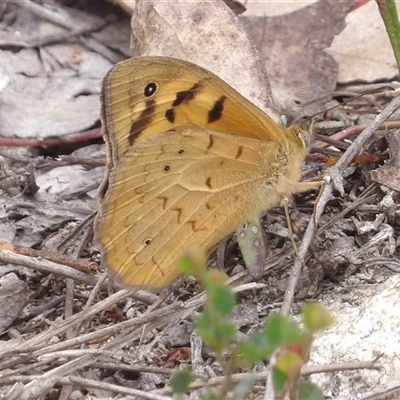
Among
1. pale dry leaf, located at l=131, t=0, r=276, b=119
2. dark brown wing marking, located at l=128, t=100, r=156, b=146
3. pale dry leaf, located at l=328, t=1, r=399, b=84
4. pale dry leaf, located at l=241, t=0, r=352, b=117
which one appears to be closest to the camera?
dark brown wing marking, located at l=128, t=100, r=156, b=146

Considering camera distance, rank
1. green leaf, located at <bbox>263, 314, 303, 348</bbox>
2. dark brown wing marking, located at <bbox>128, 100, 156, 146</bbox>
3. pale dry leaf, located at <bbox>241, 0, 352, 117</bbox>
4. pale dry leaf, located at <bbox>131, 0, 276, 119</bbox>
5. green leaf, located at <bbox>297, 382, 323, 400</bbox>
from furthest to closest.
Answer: pale dry leaf, located at <bbox>241, 0, 352, 117</bbox> → pale dry leaf, located at <bbox>131, 0, 276, 119</bbox> → dark brown wing marking, located at <bbox>128, 100, 156, 146</bbox> → green leaf, located at <bbox>297, 382, 323, 400</bbox> → green leaf, located at <bbox>263, 314, 303, 348</bbox>

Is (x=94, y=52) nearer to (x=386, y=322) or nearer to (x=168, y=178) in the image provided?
(x=168, y=178)

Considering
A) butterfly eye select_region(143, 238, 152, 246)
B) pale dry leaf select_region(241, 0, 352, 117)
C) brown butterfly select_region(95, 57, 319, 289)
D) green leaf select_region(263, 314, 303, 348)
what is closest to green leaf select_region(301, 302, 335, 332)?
green leaf select_region(263, 314, 303, 348)

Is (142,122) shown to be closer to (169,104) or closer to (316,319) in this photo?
(169,104)

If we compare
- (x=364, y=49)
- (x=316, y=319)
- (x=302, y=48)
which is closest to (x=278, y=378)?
(x=316, y=319)

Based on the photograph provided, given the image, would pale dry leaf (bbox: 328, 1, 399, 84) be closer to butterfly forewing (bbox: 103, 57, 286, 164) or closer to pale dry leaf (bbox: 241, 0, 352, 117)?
pale dry leaf (bbox: 241, 0, 352, 117)

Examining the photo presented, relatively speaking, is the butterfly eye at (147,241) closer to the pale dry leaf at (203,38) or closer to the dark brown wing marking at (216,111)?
the dark brown wing marking at (216,111)
